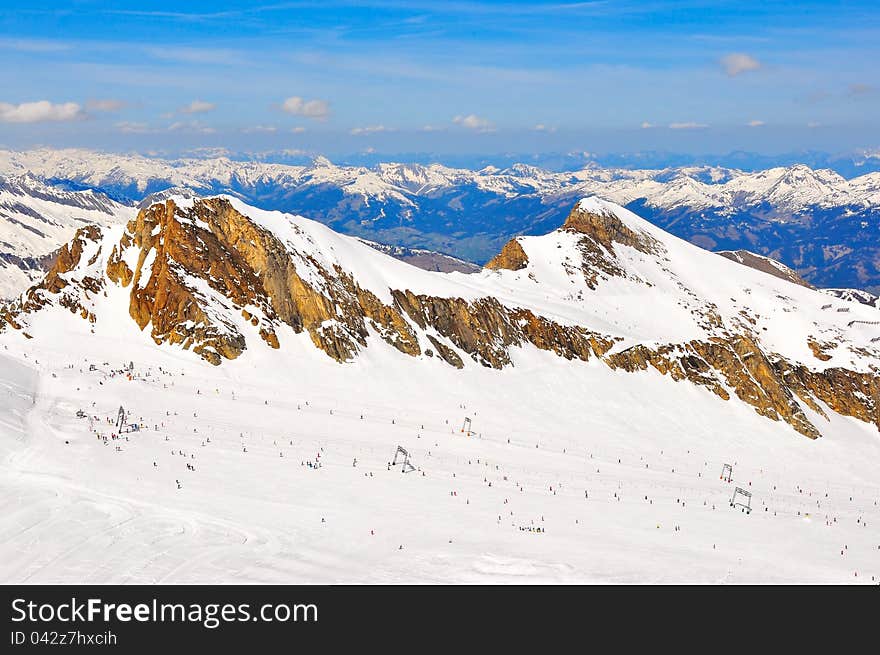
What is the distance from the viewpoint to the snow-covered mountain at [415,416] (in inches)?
1828

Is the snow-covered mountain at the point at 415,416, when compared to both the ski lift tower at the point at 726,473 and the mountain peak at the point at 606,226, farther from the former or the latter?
the mountain peak at the point at 606,226

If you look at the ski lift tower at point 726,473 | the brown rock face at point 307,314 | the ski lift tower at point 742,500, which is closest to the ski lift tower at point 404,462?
the brown rock face at point 307,314

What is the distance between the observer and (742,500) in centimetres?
7662

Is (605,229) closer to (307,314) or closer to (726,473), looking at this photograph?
(726,473)

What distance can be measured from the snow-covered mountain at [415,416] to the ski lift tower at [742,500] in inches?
34.8

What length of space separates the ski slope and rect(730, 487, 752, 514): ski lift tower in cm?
137

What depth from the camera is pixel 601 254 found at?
174 meters

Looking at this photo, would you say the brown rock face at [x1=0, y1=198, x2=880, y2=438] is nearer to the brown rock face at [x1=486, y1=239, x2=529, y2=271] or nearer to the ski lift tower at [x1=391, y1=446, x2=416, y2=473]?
the ski lift tower at [x1=391, y1=446, x2=416, y2=473]

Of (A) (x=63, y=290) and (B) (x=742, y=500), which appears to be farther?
(A) (x=63, y=290)

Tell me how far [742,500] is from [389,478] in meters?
43.5

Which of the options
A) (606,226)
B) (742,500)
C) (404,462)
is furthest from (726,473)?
Result: (606,226)
